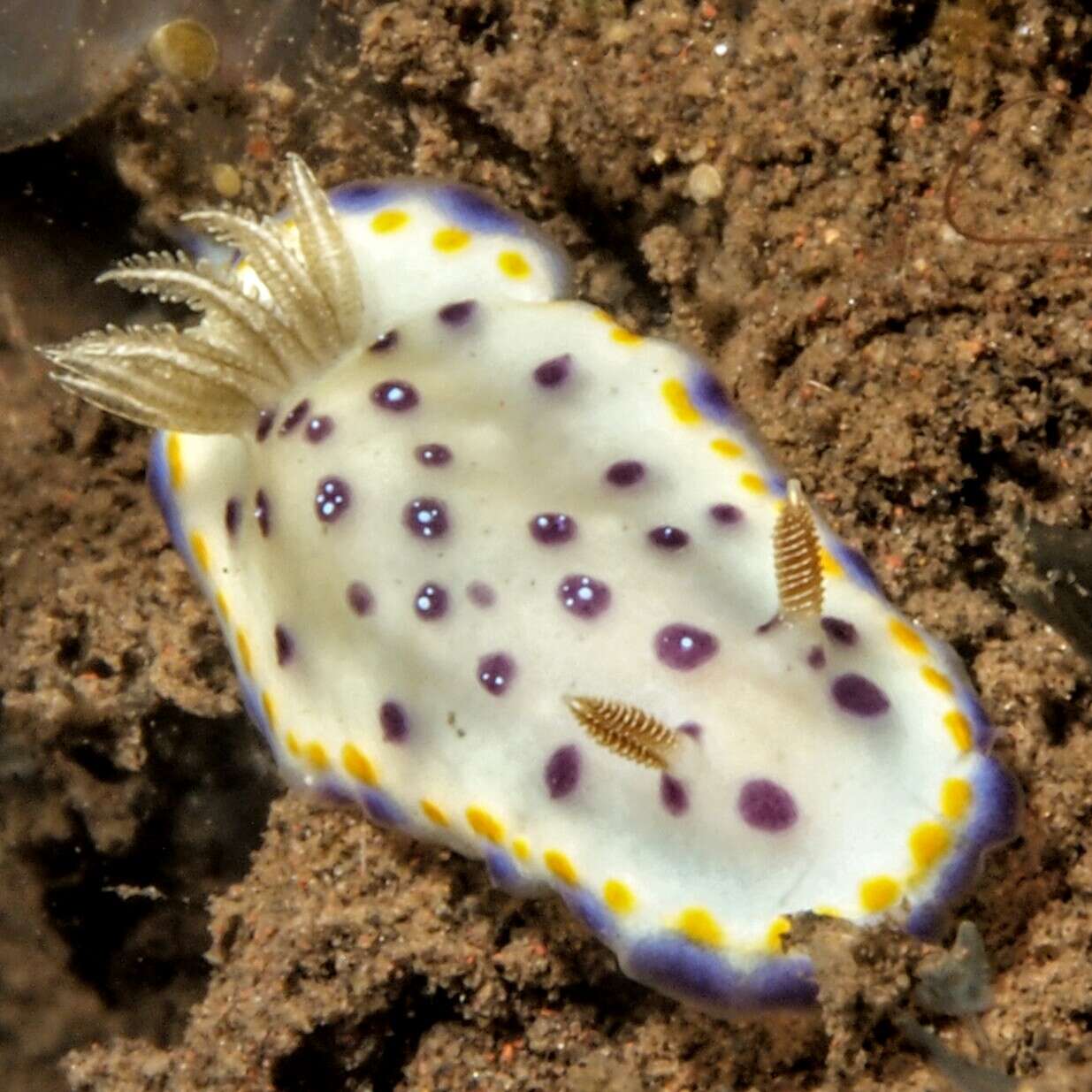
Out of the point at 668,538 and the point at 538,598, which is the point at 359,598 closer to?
the point at 538,598

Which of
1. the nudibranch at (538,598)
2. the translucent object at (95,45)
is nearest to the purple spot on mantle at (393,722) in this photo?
the nudibranch at (538,598)

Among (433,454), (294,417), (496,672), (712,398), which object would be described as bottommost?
(496,672)

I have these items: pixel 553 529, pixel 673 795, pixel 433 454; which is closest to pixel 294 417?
pixel 433 454

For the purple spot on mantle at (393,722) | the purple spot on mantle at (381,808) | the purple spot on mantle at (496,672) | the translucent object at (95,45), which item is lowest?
the purple spot on mantle at (381,808)

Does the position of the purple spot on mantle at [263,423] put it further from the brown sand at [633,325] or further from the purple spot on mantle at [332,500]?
the brown sand at [633,325]

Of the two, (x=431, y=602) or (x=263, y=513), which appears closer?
(x=431, y=602)

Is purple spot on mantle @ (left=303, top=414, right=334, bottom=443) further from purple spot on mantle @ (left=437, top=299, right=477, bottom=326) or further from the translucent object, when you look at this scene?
the translucent object

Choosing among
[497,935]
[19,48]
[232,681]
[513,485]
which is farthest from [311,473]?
[19,48]
